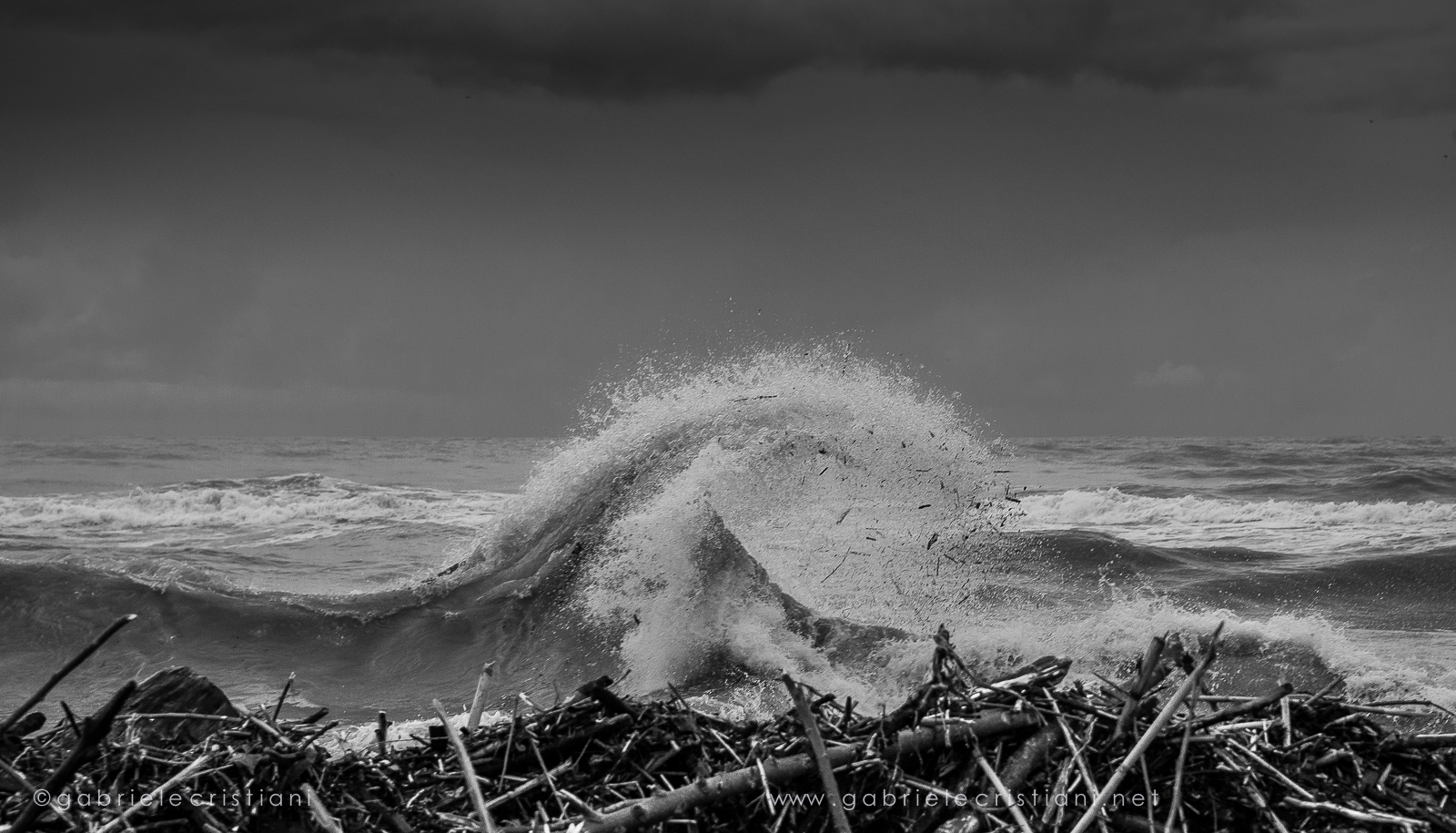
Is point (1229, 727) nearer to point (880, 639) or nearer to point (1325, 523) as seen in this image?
point (880, 639)

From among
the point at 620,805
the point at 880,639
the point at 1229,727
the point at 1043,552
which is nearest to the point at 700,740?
the point at 620,805

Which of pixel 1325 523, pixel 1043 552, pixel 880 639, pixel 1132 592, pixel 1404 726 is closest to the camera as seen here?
pixel 1404 726

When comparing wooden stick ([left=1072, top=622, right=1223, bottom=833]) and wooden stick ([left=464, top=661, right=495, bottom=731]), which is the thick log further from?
wooden stick ([left=1072, top=622, right=1223, bottom=833])

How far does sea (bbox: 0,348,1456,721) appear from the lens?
Result: 26.5ft

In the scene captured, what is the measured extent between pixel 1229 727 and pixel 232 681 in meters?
8.22

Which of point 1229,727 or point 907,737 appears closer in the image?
point 907,737

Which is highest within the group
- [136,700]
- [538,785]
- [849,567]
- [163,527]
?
[538,785]

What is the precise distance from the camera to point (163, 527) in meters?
19.4

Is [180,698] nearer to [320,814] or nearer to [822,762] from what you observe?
[320,814]

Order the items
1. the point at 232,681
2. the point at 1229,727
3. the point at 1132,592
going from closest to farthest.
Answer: the point at 1229,727 < the point at 232,681 < the point at 1132,592

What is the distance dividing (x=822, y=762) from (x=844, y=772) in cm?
23

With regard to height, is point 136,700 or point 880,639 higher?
point 136,700

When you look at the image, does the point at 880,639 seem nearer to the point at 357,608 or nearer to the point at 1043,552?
the point at 357,608

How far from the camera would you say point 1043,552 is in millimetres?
14336
